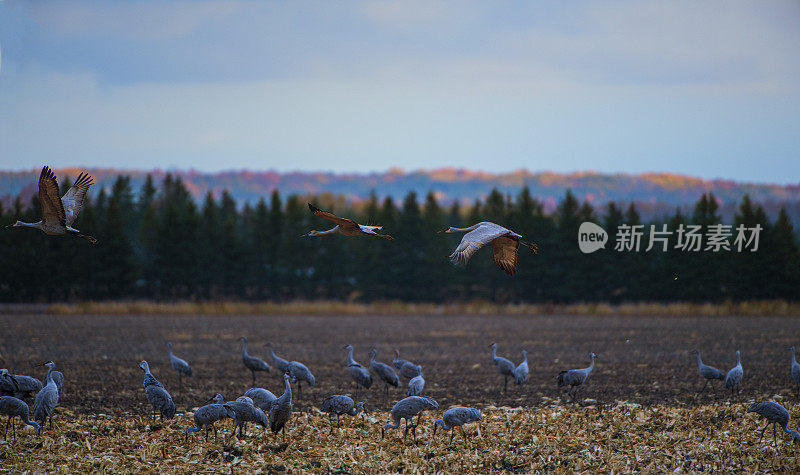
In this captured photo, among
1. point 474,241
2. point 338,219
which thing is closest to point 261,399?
point 338,219

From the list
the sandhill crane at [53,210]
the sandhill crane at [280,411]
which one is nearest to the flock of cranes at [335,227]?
the sandhill crane at [53,210]

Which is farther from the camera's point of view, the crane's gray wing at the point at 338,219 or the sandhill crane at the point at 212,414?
the sandhill crane at the point at 212,414

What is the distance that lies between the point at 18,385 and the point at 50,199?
591 centimetres

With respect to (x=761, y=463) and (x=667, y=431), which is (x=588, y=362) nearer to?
(x=667, y=431)

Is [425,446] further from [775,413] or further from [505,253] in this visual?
[775,413]

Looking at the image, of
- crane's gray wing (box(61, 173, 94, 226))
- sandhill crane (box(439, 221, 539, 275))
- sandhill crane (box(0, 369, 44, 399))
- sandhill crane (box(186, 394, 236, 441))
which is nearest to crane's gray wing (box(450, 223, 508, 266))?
sandhill crane (box(439, 221, 539, 275))

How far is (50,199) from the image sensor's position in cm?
947

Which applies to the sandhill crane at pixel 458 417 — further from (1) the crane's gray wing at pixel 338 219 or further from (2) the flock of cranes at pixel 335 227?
(1) the crane's gray wing at pixel 338 219

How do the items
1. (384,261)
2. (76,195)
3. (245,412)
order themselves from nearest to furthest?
(76,195) < (245,412) < (384,261)

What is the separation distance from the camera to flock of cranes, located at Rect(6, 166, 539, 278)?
29.1 ft

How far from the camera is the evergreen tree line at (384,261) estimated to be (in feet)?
171

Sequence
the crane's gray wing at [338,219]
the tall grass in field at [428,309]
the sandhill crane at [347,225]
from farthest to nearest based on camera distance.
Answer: the tall grass in field at [428,309]
the crane's gray wing at [338,219]
the sandhill crane at [347,225]

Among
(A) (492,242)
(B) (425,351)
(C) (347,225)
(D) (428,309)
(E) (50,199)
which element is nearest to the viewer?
(C) (347,225)

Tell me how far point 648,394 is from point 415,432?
7322 millimetres
